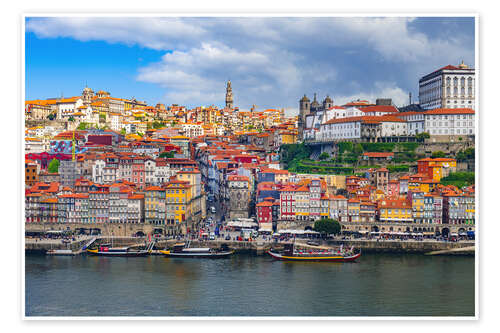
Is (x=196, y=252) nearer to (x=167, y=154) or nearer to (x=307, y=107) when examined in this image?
(x=167, y=154)

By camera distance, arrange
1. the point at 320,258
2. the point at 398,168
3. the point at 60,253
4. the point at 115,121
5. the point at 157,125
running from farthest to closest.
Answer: the point at 157,125
the point at 115,121
the point at 398,168
the point at 60,253
the point at 320,258

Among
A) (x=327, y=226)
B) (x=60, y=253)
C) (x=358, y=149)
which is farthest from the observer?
(x=358, y=149)

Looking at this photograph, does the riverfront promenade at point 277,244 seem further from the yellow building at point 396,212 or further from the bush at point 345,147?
the bush at point 345,147

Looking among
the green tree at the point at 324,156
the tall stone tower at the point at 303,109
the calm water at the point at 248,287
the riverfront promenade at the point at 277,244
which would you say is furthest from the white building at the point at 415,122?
the calm water at the point at 248,287

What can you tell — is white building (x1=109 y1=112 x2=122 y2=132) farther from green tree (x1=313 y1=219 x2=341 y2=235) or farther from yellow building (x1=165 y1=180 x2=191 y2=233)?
green tree (x1=313 y1=219 x2=341 y2=235)

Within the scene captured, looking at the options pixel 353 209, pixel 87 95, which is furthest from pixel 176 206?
pixel 87 95

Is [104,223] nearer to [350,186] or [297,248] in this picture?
Result: [297,248]

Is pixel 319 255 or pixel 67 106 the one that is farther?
pixel 67 106
